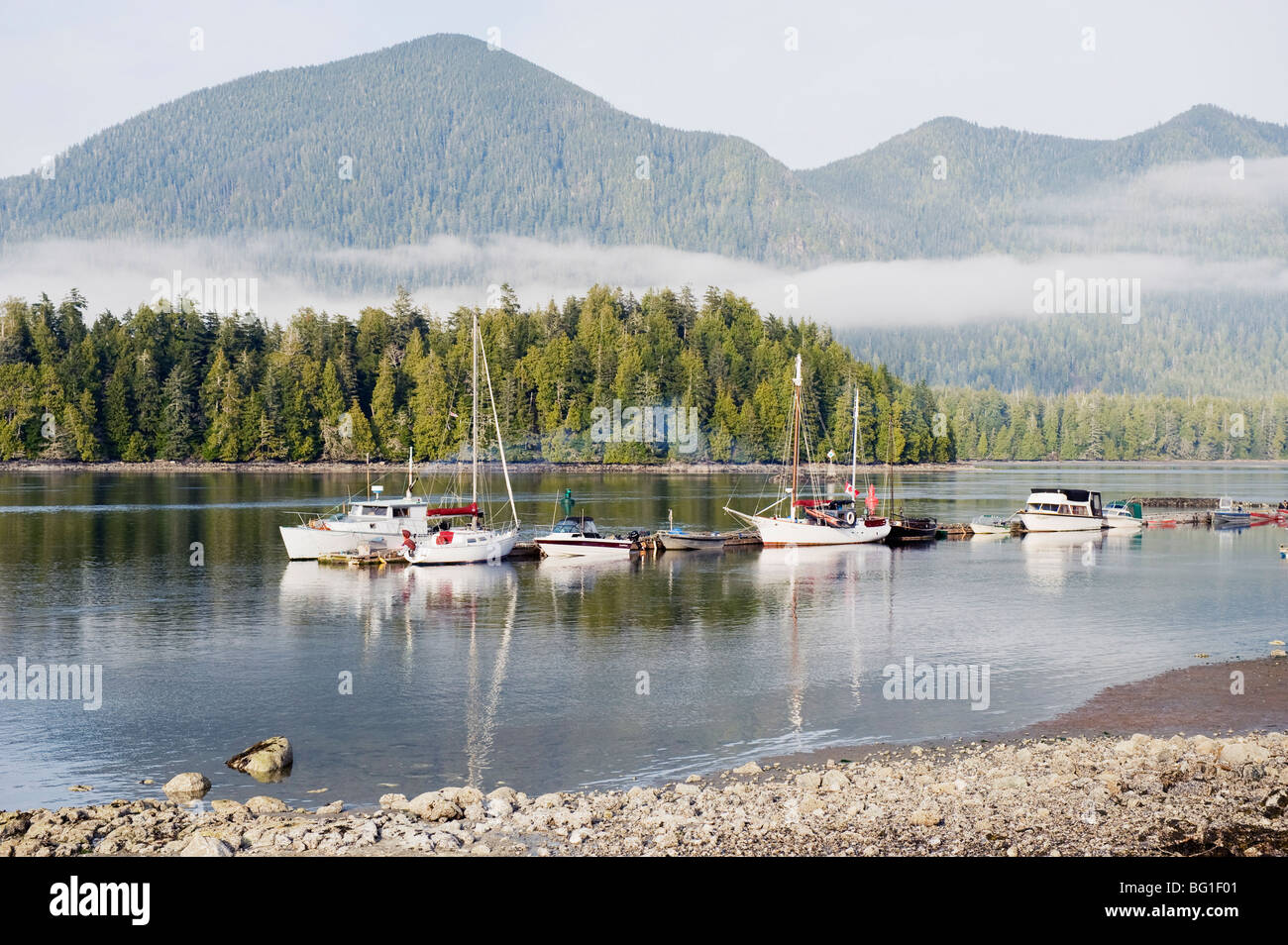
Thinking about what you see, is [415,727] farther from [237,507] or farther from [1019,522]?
[237,507]

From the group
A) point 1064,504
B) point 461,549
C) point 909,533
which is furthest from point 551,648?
point 1064,504

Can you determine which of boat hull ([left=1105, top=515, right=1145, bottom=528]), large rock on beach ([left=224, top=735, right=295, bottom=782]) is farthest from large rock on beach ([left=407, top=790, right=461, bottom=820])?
boat hull ([left=1105, top=515, right=1145, bottom=528])

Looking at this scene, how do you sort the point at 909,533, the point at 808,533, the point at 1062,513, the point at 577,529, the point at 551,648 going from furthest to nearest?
the point at 1062,513 → the point at 909,533 → the point at 808,533 → the point at 577,529 → the point at 551,648

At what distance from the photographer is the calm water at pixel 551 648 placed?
2858 cm

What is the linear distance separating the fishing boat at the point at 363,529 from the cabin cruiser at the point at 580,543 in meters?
8.66

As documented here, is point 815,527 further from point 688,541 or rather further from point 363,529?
point 363,529

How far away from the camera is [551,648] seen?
→ 144 ft

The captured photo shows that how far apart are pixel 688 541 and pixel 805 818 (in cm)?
6341

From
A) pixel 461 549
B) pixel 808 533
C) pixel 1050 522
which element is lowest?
pixel 1050 522

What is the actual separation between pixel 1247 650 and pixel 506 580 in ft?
127

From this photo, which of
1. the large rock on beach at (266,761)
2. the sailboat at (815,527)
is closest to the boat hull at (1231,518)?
the sailboat at (815,527)

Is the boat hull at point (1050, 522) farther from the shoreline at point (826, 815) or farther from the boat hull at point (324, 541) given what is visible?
the shoreline at point (826, 815)

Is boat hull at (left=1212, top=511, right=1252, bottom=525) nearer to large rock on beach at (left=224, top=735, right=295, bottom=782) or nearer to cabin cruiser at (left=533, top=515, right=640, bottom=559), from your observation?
cabin cruiser at (left=533, top=515, right=640, bottom=559)

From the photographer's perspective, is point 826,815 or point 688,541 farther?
point 688,541
